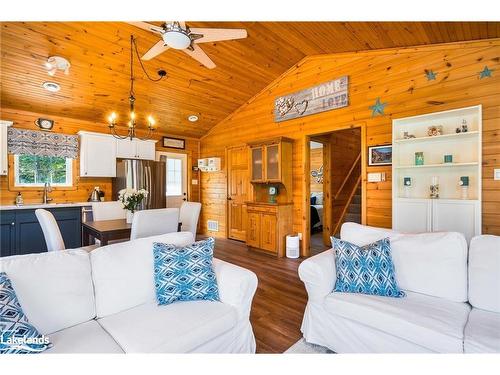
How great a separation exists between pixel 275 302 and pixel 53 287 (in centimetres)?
198

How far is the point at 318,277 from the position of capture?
1.92 meters

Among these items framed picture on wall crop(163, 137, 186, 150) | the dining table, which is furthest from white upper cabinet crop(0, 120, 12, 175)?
framed picture on wall crop(163, 137, 186, 150)

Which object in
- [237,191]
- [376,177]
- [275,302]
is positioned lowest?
[275,302]

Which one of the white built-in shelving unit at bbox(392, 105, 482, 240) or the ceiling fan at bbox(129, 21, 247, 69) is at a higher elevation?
the ceiling fan at bbox(129, 21, 247, 69)

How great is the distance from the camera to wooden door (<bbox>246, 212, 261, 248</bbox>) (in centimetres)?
474

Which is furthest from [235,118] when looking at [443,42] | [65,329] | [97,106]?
[65,329]

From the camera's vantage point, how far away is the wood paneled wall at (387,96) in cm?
284

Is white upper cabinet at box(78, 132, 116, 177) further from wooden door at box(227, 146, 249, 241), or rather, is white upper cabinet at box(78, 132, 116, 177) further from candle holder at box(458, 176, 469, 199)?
candle holder at box(458, 176, 469, 199)

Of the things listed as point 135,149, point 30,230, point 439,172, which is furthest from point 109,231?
point 439,172

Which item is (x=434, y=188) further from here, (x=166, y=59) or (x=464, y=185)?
(x=166, y=59)

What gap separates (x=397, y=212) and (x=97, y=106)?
16.4ft

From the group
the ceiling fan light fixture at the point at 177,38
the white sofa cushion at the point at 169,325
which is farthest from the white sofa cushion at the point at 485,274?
the ceiling fan light fixture at the point at 177,38

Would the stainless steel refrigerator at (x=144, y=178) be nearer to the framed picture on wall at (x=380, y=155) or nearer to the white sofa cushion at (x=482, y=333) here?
the framed picture on wall at (x=380, y=155)

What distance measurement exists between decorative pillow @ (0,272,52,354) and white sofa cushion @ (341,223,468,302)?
90.1 inches
